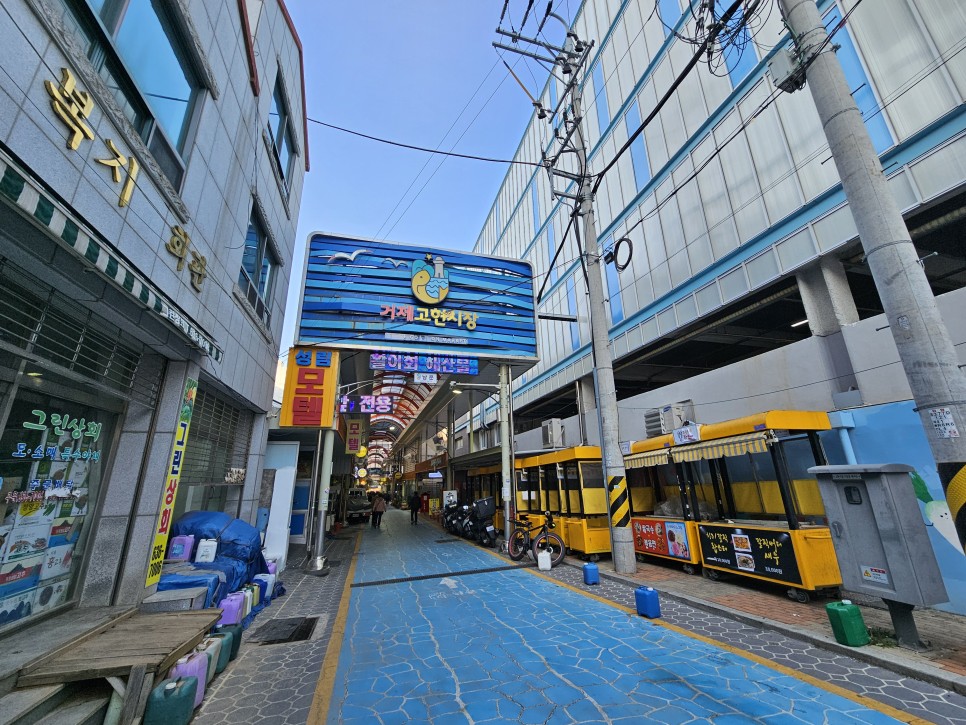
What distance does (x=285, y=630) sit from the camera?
5.98 metres

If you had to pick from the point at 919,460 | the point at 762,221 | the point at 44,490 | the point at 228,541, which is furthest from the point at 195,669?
the point at 762,221

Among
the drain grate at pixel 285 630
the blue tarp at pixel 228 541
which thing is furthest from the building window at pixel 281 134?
the drain grate at pixel 285 630

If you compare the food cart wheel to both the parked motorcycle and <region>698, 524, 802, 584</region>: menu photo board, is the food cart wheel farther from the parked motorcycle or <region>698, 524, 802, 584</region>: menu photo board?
the parked motorcycle

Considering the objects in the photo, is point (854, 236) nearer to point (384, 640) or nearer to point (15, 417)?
point (384, 640)

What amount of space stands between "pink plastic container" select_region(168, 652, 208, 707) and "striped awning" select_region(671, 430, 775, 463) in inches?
318

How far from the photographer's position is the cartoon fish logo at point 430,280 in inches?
529

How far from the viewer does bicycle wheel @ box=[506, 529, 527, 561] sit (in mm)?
11211

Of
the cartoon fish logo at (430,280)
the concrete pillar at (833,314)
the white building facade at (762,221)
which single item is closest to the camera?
the white building facade at (762,221)

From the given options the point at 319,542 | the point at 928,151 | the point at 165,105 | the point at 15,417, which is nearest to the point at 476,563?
the point at 319,542

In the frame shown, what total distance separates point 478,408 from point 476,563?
19419mm

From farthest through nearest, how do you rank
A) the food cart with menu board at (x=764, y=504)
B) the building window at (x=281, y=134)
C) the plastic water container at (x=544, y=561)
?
the building window at (x=281, y=134)
the plastic water container at (x=544, y=561)
the food cart with menu board at (x=764, y=504)

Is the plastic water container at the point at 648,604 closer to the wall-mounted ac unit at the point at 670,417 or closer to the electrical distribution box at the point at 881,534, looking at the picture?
the electrical distribution box at the point at 881,534

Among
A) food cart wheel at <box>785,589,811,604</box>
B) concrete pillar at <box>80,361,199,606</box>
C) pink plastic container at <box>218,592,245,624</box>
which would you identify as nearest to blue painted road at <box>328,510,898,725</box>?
pink plastic container at <box>218,592,245,624</box>

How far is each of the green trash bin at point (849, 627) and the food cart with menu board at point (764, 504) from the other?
1.90 meters
